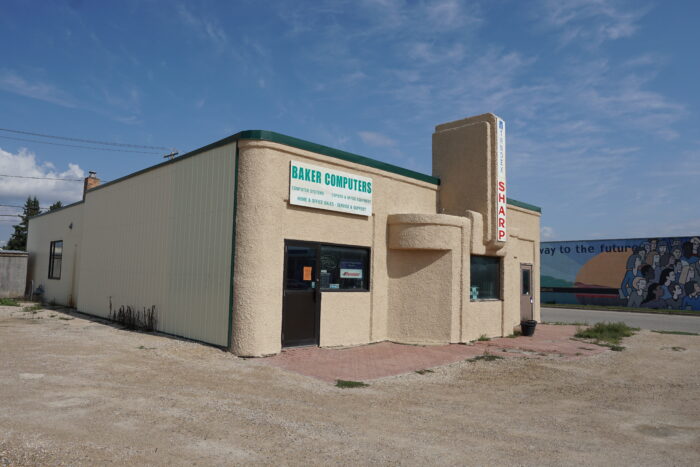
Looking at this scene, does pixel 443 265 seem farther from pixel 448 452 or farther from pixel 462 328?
pixel 448 452

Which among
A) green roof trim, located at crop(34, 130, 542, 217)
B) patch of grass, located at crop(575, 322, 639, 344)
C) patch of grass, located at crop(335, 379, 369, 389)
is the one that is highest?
green roof trim, located at crop(34, 130, 542, 217)

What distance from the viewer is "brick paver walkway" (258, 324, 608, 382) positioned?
955cm

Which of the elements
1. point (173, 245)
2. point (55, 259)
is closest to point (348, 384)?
point (173, 245)

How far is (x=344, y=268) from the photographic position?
1239 cm

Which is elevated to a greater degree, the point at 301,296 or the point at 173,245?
the point at 173,245

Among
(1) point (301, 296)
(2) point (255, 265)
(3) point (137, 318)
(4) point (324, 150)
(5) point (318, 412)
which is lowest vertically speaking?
(5) point (318, 412)

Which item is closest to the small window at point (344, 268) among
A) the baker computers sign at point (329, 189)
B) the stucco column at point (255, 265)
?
the baker computers sign at point (329, 189)

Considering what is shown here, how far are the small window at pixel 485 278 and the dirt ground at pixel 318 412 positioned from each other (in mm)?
3812

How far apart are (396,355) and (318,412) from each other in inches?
199

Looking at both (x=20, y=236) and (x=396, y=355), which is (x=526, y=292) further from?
(x=20, y=236)

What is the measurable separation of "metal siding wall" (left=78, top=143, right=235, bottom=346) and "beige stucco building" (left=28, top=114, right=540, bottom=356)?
5 centimetres

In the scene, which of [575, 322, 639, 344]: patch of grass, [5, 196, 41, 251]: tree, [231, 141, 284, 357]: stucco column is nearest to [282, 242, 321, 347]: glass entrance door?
[231, 141, 284, 357]: stucco column

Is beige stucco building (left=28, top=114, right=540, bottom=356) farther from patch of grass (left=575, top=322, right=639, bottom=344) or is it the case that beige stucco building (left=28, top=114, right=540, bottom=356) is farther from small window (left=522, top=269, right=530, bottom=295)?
small window (left=522, top=269, right=530, bottom=295)

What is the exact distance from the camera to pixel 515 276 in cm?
1691
